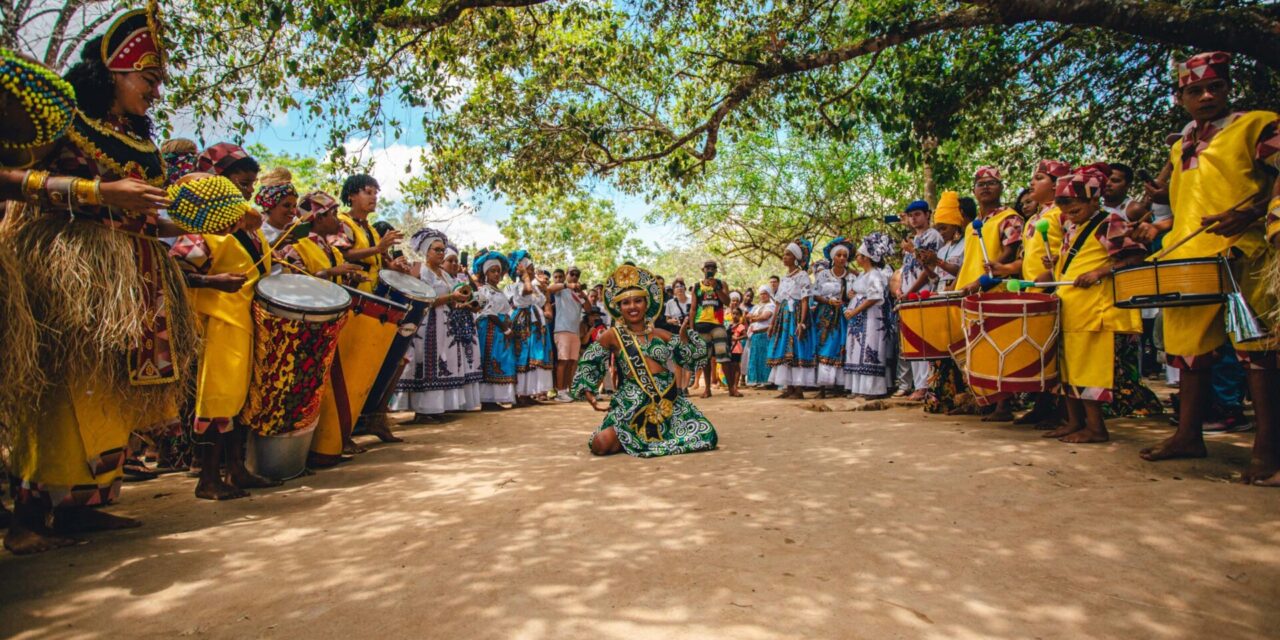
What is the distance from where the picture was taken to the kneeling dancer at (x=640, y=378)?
5.16m

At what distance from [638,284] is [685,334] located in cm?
57

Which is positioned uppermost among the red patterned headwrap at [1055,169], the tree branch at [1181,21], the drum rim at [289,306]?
the tree branch at [1181,21]

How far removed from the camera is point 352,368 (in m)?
5.06

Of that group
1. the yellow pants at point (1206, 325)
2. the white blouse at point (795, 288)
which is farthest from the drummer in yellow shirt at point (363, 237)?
the white blouse at point (795, 288)

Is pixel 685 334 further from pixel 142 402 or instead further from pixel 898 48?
pixel 898 48

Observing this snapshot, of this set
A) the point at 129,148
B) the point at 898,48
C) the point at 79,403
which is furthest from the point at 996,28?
the point at 79,403

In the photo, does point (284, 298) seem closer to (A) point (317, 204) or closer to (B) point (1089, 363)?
(A) point (317, 204)

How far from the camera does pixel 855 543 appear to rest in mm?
2842

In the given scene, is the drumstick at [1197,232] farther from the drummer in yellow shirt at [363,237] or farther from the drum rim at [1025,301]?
the drummer in yellow shirt at [363,237]

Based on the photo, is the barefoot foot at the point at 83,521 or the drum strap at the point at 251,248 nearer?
the barefoot foot at the point at 83,521

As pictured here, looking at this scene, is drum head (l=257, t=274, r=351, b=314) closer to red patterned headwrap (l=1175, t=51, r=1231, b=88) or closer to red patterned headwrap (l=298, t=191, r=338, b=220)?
Result: red patterned headwrap (l=298, t=191, r=338, b=220)

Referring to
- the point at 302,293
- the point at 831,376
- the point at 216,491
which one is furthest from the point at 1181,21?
the point at 216,491

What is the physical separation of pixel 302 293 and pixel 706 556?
2.76 meters

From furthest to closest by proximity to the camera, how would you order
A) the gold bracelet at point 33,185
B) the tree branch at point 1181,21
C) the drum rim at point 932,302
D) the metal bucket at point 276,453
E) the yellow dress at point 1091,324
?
the drum rim at point 932,302
the tree branch at point 1181,21
the yellow dress at point 1091,324
the metal bucket at point 276,453
the gold bracelet at point 33,185
